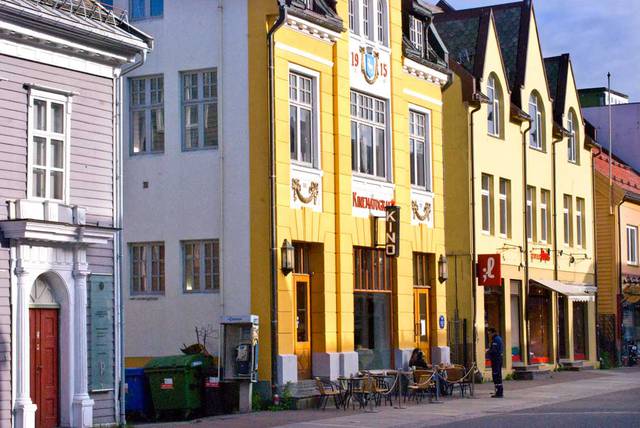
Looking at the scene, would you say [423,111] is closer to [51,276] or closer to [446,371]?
[446,371]

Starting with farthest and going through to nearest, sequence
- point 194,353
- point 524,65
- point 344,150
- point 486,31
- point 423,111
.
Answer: point 524,65 → point 486,31 → point 423,111 → point 344,150 → point 194,353

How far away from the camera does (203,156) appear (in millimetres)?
28547

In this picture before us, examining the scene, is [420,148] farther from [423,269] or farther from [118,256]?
[118,256]

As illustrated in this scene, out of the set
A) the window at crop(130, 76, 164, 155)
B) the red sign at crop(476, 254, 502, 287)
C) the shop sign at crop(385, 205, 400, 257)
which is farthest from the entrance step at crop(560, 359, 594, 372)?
the window at crop(130, 76, 164, 155)

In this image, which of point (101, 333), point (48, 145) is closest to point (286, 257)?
point (101, 333)

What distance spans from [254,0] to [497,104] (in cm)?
1492

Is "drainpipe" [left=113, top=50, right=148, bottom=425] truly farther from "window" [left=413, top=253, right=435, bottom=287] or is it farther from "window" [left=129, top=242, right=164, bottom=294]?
"window" [left=413, top=253, right=435, bottom=287]

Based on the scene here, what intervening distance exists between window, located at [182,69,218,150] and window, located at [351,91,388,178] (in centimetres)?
412

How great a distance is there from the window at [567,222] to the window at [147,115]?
70.3ft

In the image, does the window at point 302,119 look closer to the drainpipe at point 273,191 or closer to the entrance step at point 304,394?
the drainpipe at point 273,191

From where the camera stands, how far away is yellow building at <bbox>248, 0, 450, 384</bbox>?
27.9 meters

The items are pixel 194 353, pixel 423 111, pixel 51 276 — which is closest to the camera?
pixel 51 276

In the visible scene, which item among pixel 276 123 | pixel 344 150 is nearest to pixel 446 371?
pixel 344 150

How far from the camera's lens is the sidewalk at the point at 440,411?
965 inches
